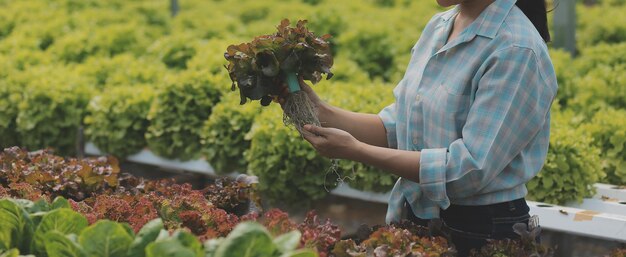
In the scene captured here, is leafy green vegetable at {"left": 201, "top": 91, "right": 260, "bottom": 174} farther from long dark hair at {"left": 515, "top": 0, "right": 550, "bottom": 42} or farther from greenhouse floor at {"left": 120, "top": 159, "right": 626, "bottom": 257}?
long dark hair at {"left": 515, "top": 0, "right": 550, "bottom": 42}

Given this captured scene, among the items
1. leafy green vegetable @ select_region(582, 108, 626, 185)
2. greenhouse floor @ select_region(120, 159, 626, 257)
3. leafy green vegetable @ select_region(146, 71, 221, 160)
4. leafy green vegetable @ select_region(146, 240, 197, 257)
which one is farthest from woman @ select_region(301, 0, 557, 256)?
leafy green vegetable @ select_region(146, 71, 221, 160)

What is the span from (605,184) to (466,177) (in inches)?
110

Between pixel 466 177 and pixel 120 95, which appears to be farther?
pixel 120 95

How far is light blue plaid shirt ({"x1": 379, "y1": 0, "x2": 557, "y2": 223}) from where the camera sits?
107 inches

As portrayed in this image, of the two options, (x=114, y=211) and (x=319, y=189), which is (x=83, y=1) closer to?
(x=319, y=189)

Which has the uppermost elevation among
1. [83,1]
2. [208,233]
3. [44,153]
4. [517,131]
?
[517,131]

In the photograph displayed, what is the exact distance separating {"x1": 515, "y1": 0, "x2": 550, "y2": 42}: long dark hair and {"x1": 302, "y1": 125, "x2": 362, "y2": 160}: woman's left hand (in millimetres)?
715

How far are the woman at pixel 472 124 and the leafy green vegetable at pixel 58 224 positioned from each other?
81 cm

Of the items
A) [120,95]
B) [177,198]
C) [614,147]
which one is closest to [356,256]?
[177,198]

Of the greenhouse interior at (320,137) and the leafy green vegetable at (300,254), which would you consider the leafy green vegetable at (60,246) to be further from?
the leafy green vegetable at (300,254)

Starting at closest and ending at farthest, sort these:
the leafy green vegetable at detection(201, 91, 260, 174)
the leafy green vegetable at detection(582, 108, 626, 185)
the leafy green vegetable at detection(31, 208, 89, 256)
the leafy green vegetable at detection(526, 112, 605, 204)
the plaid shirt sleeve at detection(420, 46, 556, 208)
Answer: the leafy green vegetable at detection(31, 208, 89, 256), the plaid shirt sleeve at detection(420, 46, 556, 208), the leafy green vegetable at detection(526, 112, 605, 204), the leafy green vegetable at detection(582, 108, 626, 185), the leafy green vegetable at detection(201, 91, 260, 174)

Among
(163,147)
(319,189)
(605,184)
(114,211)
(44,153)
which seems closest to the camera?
(114,211)

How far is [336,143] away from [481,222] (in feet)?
1.82

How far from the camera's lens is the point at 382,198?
5.46 m
